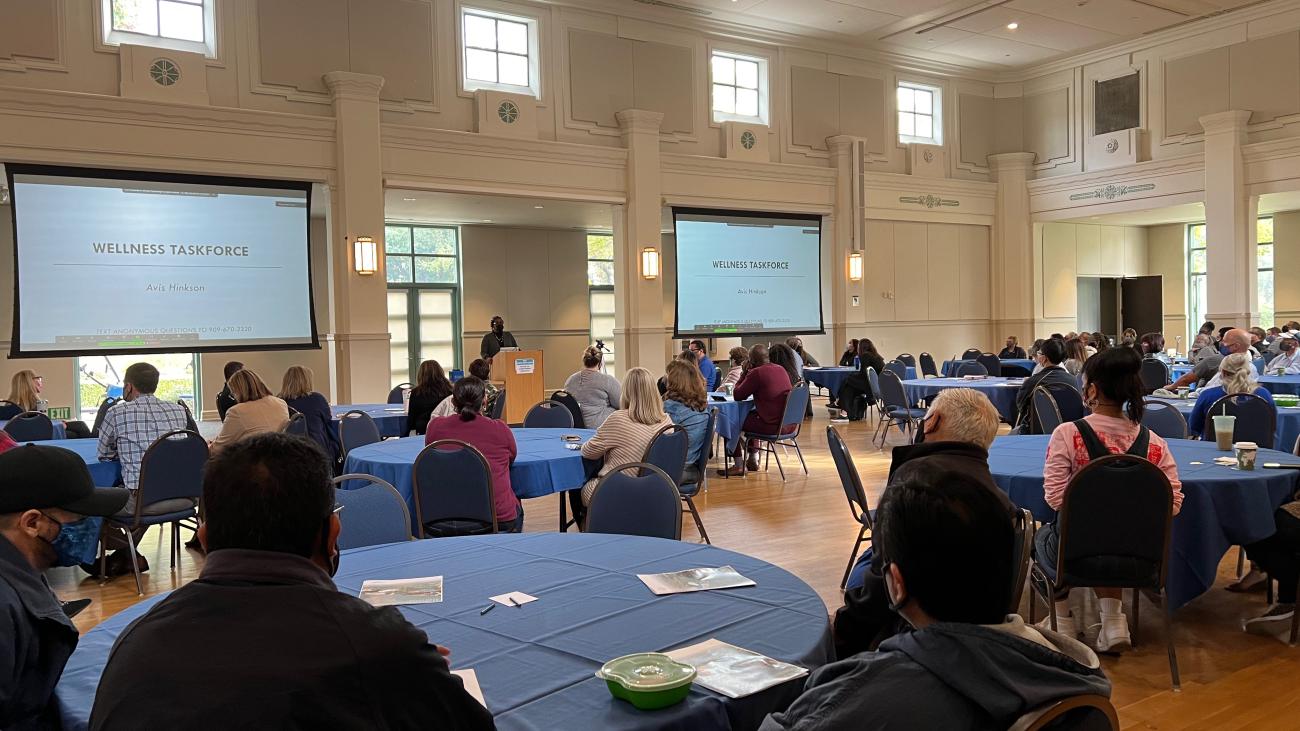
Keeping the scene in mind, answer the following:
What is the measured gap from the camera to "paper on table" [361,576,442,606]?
2398mm

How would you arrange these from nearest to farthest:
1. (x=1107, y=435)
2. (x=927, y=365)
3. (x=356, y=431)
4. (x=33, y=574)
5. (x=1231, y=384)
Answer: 1. (x=33, y=574)
2. (x=1107, y=435)
3. (x=1231, y=384)
4. (x=356, y=431)
5. (x=927, y=365)

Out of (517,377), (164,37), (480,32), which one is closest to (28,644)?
(164,37)

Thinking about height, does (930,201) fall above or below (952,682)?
above

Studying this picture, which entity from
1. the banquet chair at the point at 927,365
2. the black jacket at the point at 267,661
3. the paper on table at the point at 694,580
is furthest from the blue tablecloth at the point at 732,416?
the black jacket at the point at 267,661

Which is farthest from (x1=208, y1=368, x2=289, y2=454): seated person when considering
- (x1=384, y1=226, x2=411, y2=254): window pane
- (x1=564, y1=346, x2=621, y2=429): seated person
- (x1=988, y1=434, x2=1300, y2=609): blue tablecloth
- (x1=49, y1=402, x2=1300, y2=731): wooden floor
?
(x1=384, y1=226, x2=411, y2=254): window pane

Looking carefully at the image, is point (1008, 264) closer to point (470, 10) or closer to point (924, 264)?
point (924, 264)

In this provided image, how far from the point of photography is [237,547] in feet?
4.43

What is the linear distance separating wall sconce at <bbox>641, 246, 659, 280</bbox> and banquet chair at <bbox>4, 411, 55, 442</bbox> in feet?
24.4

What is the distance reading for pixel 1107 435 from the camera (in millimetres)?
3717

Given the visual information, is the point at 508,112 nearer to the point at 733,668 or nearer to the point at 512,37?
the point at 512,37

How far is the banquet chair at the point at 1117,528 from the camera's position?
3.46m

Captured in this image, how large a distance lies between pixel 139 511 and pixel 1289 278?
1763 centimetres

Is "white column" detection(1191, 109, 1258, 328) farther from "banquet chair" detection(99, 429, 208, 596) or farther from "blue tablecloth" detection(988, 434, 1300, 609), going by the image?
"banquet chair" detection(99, 429, 208, 596)

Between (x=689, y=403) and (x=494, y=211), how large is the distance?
854 cm
